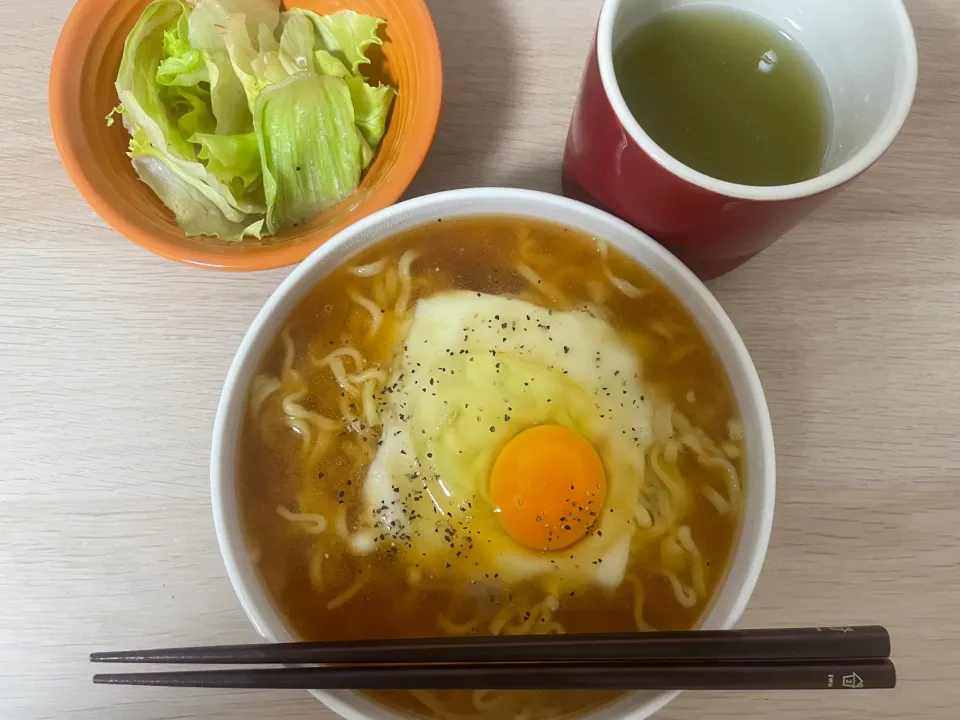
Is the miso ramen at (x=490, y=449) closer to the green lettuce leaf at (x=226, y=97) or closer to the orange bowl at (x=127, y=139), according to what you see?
the orange bowl at (x=127, y=139)

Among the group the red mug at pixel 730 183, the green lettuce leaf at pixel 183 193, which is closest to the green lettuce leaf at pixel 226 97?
the green lettuce leaf at pixel 183 193

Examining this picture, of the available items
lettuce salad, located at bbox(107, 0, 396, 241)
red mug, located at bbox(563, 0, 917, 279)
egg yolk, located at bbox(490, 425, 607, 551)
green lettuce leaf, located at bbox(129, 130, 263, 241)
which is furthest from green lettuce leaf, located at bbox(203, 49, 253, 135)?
egg yolk, located at bbox(490, 425, 607, 551)

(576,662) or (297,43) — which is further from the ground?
(297,43)

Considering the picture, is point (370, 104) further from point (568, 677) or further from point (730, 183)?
point (568, 677)

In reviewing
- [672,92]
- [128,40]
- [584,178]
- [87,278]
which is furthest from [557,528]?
[128,40]

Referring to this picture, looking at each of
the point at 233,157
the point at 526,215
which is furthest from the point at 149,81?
the point at 526,215

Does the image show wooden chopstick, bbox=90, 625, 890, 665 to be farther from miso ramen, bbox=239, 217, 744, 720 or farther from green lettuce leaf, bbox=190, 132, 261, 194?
green lettuce leaf, bbox=190, 132, 261, 194
